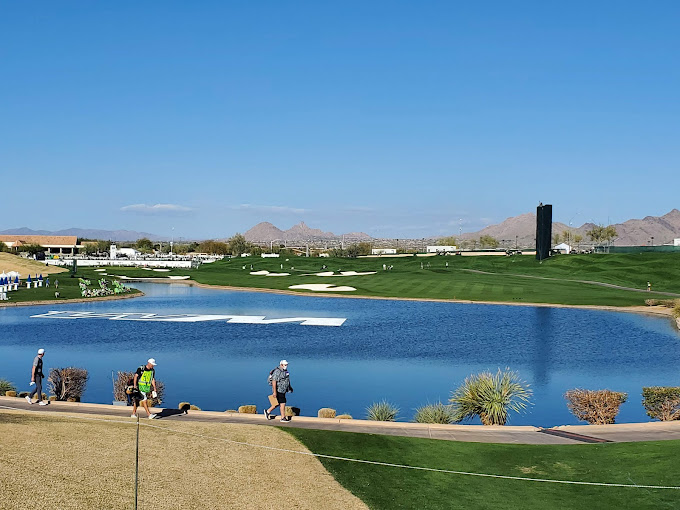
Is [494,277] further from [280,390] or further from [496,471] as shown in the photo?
[496,471]

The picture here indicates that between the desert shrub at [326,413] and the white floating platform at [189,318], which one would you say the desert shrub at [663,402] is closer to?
the desert shrub at [326,413]

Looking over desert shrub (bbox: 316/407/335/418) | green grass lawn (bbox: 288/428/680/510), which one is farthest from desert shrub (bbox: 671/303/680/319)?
desert shrub (bbox: 316/407/335/418)

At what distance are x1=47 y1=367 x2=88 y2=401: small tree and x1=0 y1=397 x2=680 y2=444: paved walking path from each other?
3062mm

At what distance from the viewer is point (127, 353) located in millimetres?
37500

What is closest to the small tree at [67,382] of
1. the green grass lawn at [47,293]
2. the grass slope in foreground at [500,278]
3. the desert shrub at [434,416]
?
the desert shrub at [434,416]

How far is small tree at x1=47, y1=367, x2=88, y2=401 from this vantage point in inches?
963

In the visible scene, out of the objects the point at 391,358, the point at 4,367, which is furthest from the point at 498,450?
the point at 4,367

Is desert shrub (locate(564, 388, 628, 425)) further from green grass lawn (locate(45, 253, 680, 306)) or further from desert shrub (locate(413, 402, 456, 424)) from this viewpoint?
green grass lawn (locate(45, 253, 680, 306))

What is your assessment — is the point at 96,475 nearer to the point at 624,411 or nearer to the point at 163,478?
the point at 163,478

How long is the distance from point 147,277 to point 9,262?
73.8ft

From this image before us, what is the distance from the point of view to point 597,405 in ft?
70.5

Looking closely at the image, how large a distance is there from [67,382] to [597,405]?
17.9m

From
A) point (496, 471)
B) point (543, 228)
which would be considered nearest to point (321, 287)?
point (543, 228)

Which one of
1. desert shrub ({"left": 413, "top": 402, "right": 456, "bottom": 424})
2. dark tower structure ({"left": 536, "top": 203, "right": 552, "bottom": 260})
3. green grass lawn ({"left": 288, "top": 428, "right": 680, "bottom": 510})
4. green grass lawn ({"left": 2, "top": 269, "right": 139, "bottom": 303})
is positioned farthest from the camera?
dark tower structure ({"left": 536, "top": 203, "right": 552, "bottom": 260})
